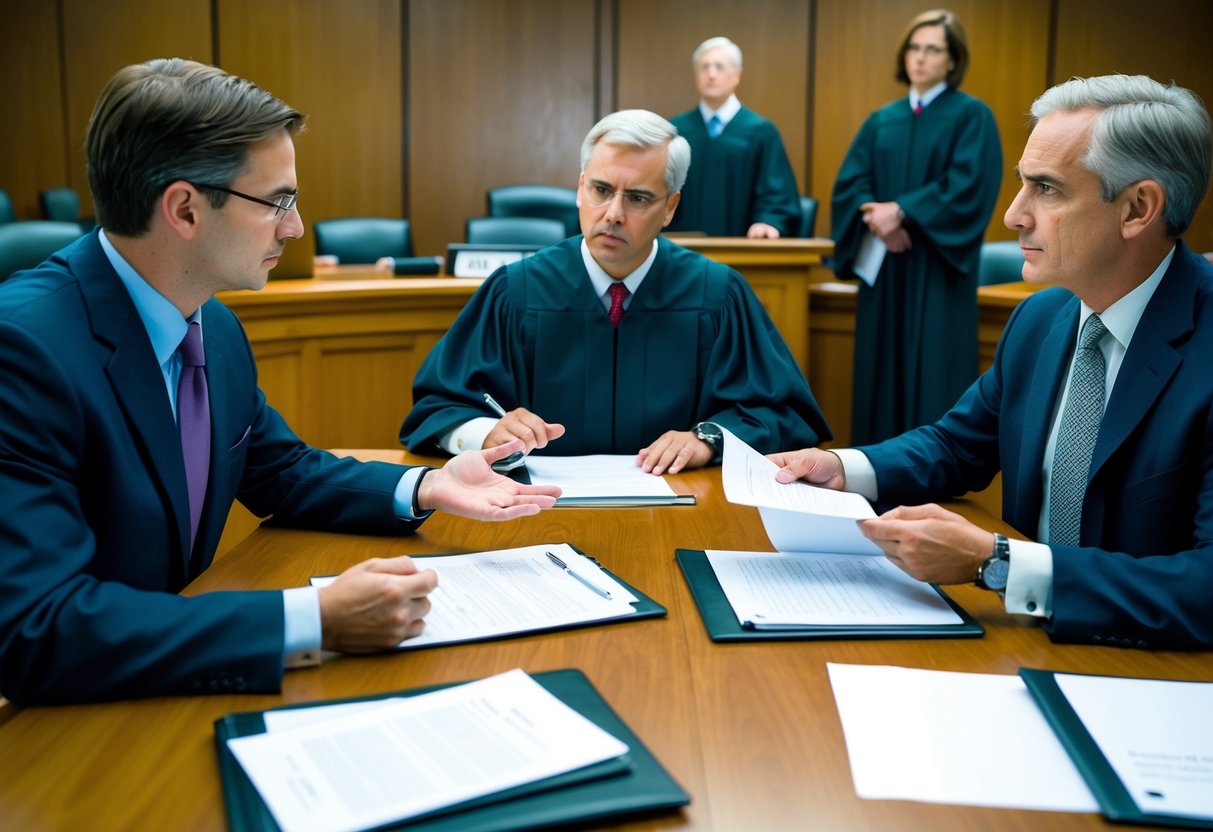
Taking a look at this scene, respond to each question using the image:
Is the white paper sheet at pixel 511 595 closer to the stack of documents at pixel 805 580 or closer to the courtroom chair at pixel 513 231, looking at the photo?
the stack of documents at pixel 805 580

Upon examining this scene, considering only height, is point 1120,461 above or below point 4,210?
below

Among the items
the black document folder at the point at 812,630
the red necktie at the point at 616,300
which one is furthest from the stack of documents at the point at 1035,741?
the red necktie at the point at 616,300

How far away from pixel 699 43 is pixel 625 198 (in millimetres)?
6814

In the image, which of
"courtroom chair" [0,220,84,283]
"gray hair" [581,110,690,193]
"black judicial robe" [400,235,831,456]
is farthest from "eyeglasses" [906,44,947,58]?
"courtroom chair" [0,220,84,283]

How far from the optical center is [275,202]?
189 centimetres

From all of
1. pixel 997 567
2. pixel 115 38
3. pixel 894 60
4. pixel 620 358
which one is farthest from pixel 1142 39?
pixel 997 567

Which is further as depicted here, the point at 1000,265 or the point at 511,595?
the point at 1000,265

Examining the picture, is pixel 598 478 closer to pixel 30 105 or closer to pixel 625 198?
pixel 625 198

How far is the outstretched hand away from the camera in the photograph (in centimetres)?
196

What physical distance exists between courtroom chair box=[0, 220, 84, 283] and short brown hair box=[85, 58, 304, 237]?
7.88ft

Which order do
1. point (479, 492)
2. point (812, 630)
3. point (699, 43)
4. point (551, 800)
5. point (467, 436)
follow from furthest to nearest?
1. point (699, 43)
2. point (467, 436)
3. point (479, 492)
4. point (812, 630)
5. point (551, 800)

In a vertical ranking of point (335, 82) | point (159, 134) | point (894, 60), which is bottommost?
point (159, 134)

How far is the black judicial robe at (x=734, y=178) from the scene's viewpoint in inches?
272

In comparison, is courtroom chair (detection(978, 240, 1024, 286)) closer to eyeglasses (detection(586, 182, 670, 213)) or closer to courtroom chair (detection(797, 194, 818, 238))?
courtroom chair (detection(797, 194, 818, 238))
